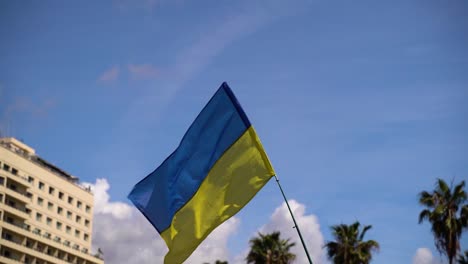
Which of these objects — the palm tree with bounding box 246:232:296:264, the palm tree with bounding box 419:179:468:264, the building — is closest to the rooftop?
the building

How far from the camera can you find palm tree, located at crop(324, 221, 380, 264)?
53281 mm

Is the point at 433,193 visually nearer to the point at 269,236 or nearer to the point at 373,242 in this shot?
the point at 373,242

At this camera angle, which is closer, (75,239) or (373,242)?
(373,242)

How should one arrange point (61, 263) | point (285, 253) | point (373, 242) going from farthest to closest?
point (61, 263) < point (285, 253) < point (373, 242)

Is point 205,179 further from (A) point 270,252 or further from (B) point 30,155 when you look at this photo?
(B) point 30,155

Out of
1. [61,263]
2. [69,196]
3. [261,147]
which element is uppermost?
[69,196]

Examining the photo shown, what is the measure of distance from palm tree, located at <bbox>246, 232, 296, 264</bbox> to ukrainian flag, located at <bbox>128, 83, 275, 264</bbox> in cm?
4804

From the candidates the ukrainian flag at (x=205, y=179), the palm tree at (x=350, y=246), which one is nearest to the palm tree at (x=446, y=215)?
the palm tree at (x=350, y=246)

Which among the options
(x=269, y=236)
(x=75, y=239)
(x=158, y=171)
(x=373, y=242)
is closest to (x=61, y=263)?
(x=75, y=239)

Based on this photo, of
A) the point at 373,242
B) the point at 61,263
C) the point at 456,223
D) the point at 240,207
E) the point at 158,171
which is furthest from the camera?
the point at 61,263

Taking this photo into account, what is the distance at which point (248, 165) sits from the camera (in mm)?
15641

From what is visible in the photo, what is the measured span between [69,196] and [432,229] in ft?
225

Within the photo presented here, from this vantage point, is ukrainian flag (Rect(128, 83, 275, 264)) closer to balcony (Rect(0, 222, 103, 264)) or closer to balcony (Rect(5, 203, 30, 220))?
balcony (Rect(0, 222, 103, 264))

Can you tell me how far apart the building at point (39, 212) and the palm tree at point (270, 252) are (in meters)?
38.1
